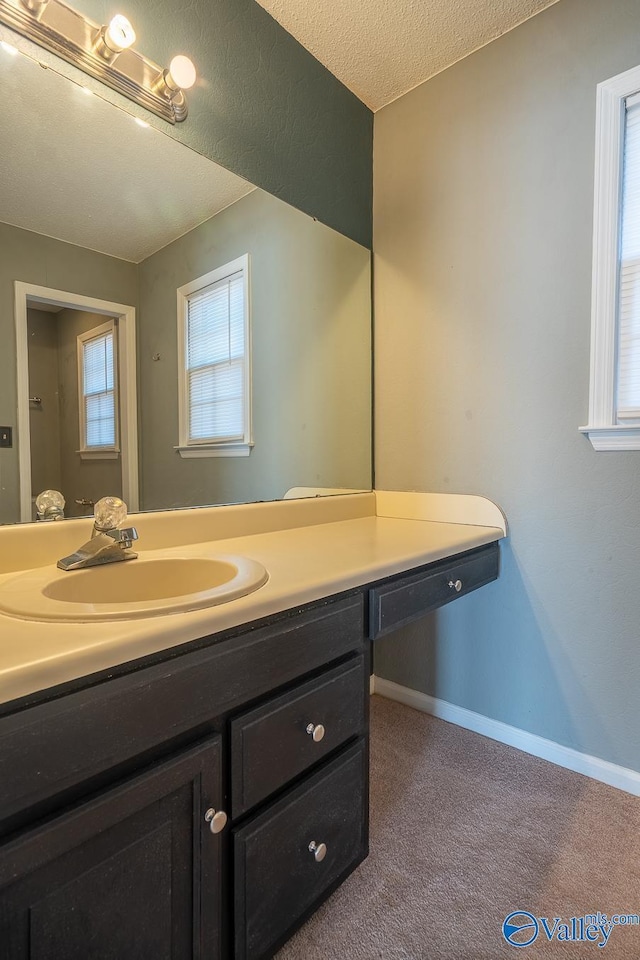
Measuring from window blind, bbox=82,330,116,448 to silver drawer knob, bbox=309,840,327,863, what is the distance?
1029 mm

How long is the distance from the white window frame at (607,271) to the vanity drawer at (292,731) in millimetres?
1006

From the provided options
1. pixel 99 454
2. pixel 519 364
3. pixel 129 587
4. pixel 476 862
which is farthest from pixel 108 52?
pixel 476 862

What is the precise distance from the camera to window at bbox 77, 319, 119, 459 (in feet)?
3.85

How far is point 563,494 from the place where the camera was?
1524 mm

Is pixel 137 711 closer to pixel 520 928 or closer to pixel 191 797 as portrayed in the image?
pixel 191 797

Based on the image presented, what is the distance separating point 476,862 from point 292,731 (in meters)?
0.74

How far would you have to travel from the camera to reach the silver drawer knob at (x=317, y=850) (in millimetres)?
976

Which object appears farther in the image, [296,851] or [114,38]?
[114,38]

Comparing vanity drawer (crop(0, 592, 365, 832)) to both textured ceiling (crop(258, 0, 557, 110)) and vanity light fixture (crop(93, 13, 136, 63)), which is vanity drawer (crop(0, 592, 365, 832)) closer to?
vanity light fixture (crop(93, 13, 136, 63))

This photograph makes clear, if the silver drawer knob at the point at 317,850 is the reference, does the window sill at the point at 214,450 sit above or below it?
above

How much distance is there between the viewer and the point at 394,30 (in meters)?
1.57

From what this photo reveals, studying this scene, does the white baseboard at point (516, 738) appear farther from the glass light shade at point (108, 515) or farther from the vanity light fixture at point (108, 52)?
the vanity light fixture at point (108, 52)

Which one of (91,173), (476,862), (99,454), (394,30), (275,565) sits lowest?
(476,862)

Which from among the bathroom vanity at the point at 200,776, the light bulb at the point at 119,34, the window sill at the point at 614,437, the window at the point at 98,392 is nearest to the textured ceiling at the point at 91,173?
the light bulb at the point at 119,34
